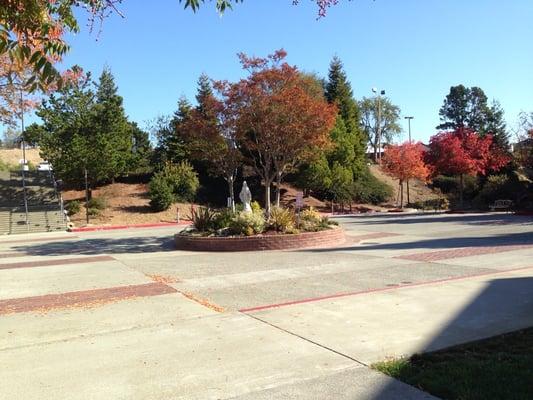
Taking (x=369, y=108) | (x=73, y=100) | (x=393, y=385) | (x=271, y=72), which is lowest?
(x=393, y=385)

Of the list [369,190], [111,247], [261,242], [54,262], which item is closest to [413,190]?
[369,190]

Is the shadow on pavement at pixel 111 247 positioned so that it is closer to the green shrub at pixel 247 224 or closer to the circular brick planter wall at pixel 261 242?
the circular brick planter wall at pixel 261 242

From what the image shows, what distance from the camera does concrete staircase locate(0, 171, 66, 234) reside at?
106ft

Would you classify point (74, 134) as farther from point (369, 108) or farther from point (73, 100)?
point (369, 108)

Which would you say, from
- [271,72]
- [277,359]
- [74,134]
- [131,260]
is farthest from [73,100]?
[277,359]

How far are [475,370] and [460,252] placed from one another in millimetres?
9661

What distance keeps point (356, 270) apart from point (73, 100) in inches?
1298

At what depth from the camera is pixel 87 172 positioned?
37.4 m

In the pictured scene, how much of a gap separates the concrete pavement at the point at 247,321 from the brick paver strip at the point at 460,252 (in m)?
0.08

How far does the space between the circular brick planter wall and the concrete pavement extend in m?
1.91

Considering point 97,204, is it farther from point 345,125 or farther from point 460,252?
point 460,252

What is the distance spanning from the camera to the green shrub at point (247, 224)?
54.7ft

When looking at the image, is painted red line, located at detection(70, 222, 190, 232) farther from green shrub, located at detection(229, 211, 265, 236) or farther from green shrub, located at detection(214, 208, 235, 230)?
green shrub, located at detection(229, 211, 265, 236)

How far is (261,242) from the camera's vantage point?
1592 cm
